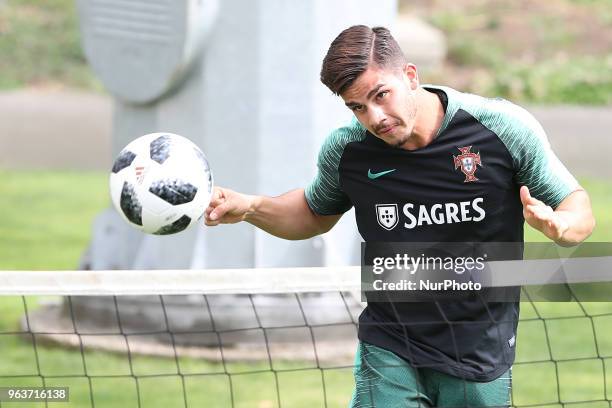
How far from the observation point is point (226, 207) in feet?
16.3

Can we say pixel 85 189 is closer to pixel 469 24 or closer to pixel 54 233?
pixel 54 233

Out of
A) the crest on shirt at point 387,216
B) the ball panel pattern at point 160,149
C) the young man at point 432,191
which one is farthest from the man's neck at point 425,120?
the ball panel pattern at point 160,149

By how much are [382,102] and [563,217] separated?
70 centimetres

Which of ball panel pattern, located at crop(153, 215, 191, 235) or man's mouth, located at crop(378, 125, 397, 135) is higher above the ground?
man's mouth, located at crop(378, 125, 397, 135)

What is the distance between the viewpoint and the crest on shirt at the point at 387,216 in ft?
15.6

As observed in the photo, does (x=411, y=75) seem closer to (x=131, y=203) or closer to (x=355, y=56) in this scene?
(x=355, y=56)

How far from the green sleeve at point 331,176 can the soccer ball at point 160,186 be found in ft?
1.36

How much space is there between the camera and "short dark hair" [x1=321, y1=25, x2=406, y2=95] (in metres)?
4.43

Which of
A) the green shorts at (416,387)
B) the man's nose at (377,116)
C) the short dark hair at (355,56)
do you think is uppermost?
the short dark hair at (355,56)

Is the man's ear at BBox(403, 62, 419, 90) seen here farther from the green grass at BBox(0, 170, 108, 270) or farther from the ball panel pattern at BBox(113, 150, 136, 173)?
the green grass at BBox(0, 170, 108, 270)

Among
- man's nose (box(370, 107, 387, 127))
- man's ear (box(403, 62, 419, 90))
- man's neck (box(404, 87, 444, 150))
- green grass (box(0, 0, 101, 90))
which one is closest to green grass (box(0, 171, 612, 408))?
man's neck (box(404, 87, 444, 150))

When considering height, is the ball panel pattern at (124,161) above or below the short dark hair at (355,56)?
below

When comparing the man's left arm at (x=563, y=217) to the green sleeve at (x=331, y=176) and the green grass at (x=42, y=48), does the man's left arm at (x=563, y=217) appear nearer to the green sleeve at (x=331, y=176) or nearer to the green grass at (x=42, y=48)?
the green sleeve at (x=331, y=176)

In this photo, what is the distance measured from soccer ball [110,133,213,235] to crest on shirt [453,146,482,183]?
93 cm
